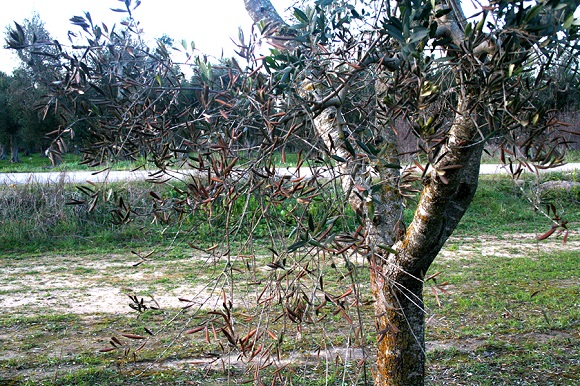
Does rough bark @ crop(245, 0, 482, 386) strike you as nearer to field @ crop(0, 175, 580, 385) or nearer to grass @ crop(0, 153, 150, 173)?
field @ crop(0, 175, 580, 385)

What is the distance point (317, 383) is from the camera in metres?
4.58

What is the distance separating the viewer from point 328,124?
3.48 meters

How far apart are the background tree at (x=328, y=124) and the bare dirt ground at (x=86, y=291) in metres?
1.61

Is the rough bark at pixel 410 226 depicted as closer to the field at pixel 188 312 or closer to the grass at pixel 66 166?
the field at pixel 188 312

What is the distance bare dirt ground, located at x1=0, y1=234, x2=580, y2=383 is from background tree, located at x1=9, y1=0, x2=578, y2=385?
5.29 feet

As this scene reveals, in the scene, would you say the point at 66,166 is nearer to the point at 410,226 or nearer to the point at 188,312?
the point at 188,312

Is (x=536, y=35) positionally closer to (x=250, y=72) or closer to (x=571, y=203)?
(x=250, y=72)

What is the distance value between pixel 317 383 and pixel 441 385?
3.50ft

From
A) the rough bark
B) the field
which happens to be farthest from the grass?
the rough bark

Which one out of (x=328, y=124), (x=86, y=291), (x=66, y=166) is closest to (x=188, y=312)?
(x=86, y=291)

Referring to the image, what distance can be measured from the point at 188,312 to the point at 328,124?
378 centimetres

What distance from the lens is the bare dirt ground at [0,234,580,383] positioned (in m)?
5.43

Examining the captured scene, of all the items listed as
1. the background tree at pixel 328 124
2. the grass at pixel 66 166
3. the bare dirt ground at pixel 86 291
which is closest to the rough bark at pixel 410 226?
the background tree at pixel 328 124

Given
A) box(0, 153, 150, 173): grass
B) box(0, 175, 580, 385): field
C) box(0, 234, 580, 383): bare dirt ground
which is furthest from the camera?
box(0, 234, 580, 383): bare dirt ground
